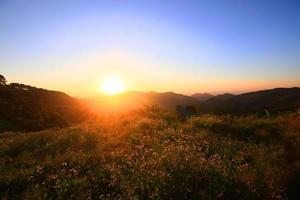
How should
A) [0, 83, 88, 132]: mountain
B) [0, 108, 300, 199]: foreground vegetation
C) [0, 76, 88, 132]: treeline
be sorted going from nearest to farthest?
1. [0, 108, 300, 199]: foreground vegetation
2. [0, 76, 88, 132]: treeline
3. [0, 83, 88, 132]: mountain

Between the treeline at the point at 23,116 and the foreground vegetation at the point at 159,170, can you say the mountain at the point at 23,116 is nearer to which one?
the treeline at the point at 23,116

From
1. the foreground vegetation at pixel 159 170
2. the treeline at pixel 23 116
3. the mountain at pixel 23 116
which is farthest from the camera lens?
the mountain at pixel 23 116

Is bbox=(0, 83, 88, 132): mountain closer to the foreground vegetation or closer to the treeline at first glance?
the treeline

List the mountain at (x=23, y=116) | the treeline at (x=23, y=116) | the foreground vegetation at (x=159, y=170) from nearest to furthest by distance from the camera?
the foreground vegetation at (x=159, y=170) < the treeline at (x=23, y=116) < the mountain at (x=23, y=116)

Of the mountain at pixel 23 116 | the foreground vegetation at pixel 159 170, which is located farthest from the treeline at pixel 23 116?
the foreground vegetation at pixel 159 170

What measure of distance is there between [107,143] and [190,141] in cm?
332

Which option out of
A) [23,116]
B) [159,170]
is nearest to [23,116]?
[23,116]

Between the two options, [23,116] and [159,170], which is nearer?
[159,170]

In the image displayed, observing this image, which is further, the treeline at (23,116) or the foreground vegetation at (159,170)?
the treeline at (23,116)

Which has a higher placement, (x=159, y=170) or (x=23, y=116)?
(x=159, y=170)

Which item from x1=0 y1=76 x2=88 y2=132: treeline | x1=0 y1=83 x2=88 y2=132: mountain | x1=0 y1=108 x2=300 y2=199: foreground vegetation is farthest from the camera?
x1=0 y1=83 x2=88 y2=132: mountain

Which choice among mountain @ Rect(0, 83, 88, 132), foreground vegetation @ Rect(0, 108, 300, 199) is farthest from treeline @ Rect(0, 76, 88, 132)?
foreground vegetation @ Rect(0, 108, 300, 199)

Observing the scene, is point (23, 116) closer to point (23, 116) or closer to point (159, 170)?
point (23, 116)

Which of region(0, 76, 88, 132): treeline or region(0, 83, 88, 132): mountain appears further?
region(0, 83, 88, 132): mountain
